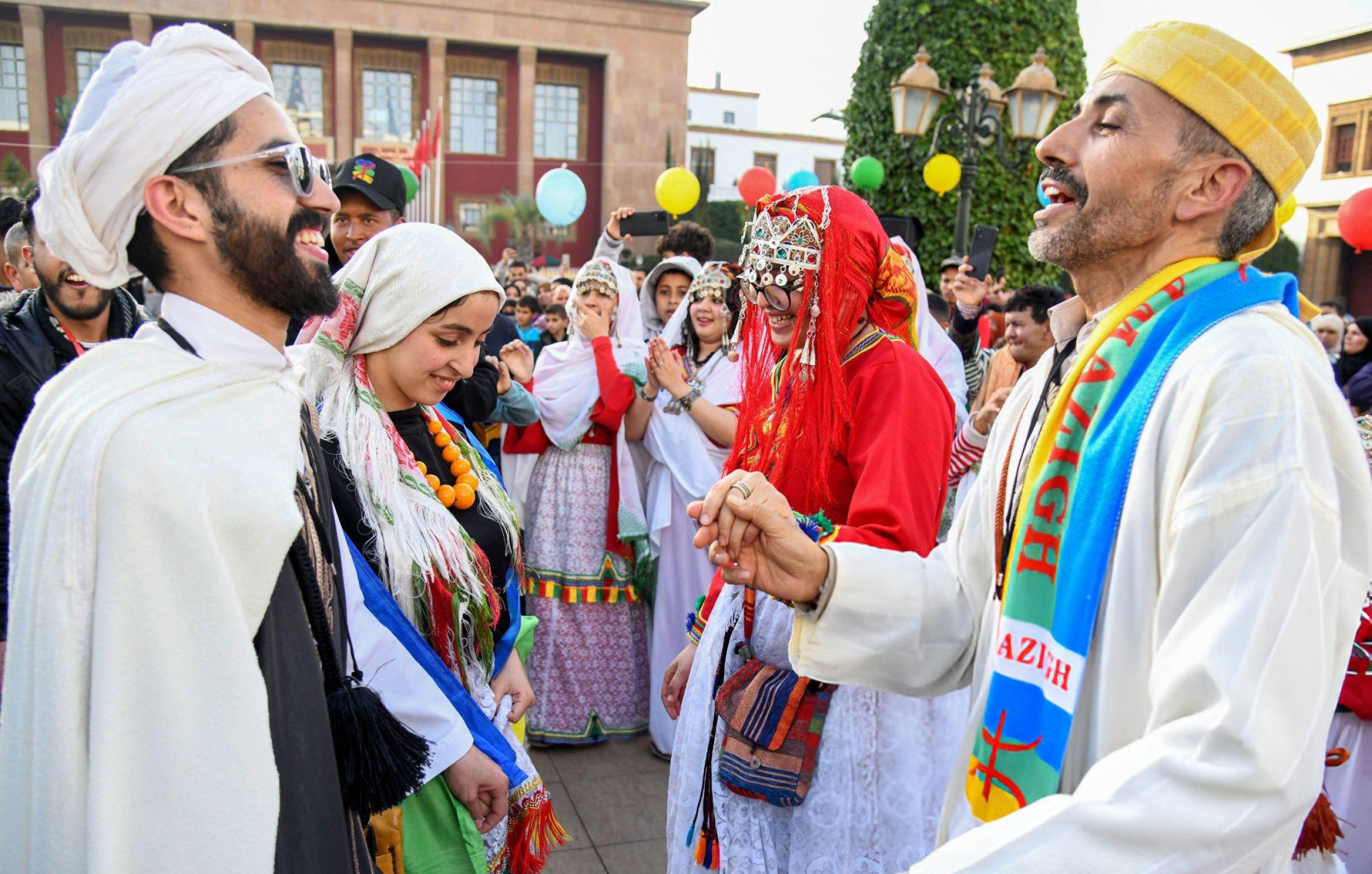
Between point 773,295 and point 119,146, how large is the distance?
1.53 meters

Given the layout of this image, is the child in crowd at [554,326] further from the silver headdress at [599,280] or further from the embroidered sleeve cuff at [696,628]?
the embroidered sleeve cuff at [696,628]

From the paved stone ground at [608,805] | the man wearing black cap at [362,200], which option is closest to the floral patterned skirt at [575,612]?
the paved stone ground at [608,805]

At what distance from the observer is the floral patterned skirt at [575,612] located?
4.54 m

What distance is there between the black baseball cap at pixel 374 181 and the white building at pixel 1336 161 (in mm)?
23346

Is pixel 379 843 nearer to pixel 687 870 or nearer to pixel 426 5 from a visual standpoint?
pixel 687 870

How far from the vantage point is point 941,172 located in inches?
338

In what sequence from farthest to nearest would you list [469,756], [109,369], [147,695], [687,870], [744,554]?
1. [687,870]
2. [469,756]
3. [744,554]
4. [109,369]
5. [147,695]

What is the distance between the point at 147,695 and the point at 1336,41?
1089 inches

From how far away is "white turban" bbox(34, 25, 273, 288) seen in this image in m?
1.43

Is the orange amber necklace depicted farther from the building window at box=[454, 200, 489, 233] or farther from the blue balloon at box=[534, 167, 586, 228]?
the building window at box=[454, 200, 489, 233]

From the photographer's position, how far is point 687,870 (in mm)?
2488

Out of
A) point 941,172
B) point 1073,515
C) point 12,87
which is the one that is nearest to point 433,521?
point 1073,515

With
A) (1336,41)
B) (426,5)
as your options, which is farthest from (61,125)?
(1336,41)

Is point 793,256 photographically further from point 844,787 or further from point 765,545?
point 844,787
